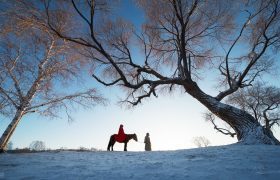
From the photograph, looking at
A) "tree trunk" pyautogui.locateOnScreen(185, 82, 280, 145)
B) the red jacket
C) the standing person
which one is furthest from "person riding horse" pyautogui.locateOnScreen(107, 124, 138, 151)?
"tree trunk" pyautogui.locateOnScreen(185, 82, 280, 145)

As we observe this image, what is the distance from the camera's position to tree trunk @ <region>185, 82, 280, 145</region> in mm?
8031

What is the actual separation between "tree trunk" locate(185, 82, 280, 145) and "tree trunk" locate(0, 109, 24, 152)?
25.4ft

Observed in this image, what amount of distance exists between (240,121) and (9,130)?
9485 millimetres

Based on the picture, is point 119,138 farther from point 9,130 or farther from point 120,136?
point 9,130

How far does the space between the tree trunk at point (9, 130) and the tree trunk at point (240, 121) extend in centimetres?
775

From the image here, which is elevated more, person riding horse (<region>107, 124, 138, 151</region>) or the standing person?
the standing person

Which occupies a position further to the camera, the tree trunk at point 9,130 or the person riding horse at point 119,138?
the person riding horse at point 119,138

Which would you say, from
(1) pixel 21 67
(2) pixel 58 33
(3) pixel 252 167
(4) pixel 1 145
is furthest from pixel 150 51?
(3) pixel 252 167

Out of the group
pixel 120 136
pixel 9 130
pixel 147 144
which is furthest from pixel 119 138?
pixel 9 130

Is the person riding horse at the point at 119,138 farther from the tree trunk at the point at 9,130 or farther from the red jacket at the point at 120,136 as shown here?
the tree trunk at the point at 9,130

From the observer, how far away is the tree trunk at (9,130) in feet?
30.5

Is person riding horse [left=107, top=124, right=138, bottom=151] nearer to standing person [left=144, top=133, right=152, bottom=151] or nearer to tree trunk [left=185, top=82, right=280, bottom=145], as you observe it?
standing person [left=144, top=133, right=152, bottom=151]

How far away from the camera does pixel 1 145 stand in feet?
29.8

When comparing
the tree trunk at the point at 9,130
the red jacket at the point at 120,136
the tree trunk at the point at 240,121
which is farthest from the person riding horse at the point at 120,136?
the tree trunk at the point at 9,130
